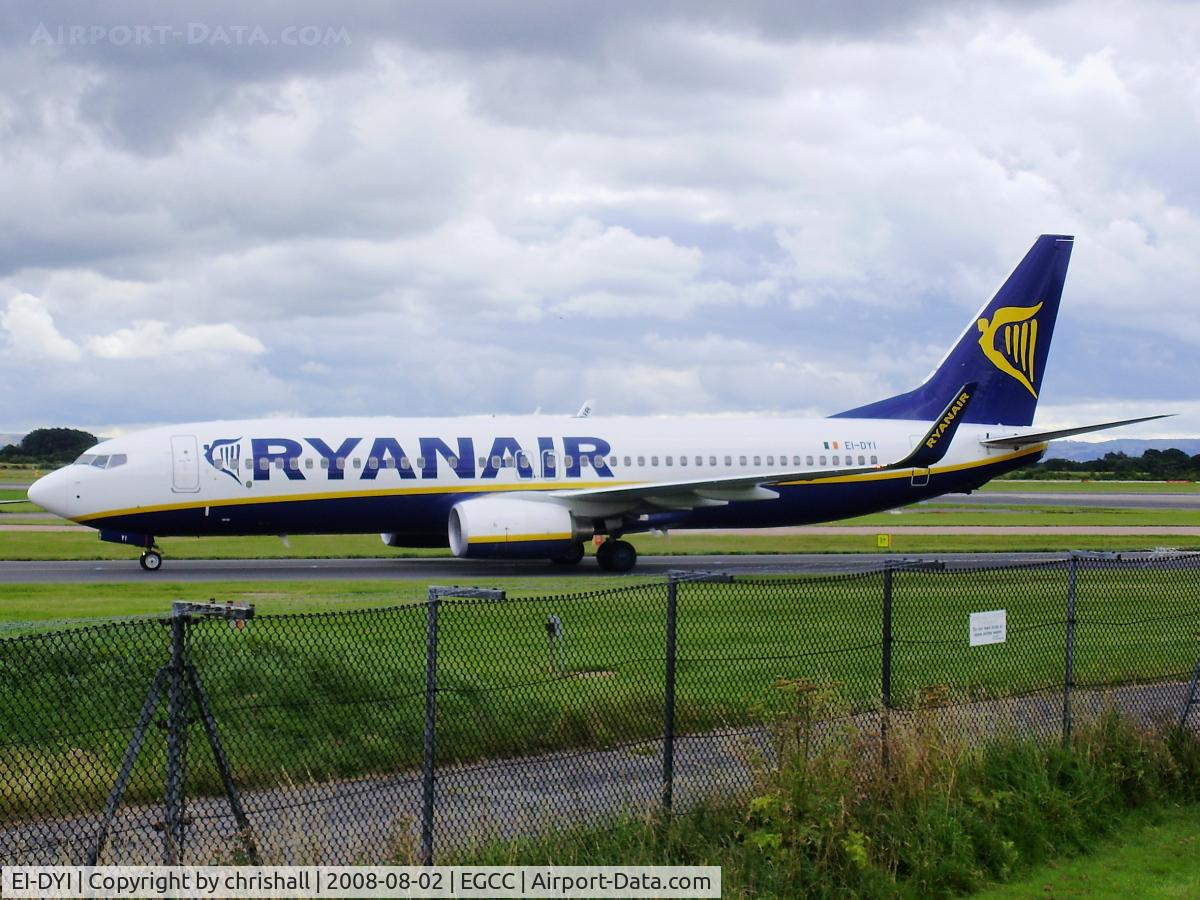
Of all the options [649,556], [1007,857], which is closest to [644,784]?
[1007,857]

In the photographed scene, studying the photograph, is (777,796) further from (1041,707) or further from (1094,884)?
(1041,707)

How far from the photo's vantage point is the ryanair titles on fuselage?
1148 inches

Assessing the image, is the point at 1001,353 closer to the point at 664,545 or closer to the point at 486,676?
the point at 664,545

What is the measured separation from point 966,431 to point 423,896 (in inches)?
1217

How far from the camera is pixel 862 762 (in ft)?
32.9

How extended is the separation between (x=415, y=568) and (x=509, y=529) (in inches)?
133

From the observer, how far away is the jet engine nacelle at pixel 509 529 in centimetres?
2866

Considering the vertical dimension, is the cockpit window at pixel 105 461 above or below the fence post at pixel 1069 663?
above

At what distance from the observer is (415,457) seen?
30281 millimetres

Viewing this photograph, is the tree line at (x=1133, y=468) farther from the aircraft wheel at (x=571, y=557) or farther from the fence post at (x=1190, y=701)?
the fence post at (x=1190, y=701)

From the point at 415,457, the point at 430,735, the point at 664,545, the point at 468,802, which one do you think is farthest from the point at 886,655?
the point at 664,545

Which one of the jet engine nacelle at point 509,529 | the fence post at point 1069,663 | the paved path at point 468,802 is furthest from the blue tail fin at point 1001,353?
the paved path at point 468,802

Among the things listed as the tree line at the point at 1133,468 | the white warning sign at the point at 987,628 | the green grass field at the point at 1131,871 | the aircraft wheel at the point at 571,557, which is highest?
the tree line at the point at 1133,468

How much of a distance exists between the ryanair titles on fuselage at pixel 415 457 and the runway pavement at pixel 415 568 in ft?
7.34
